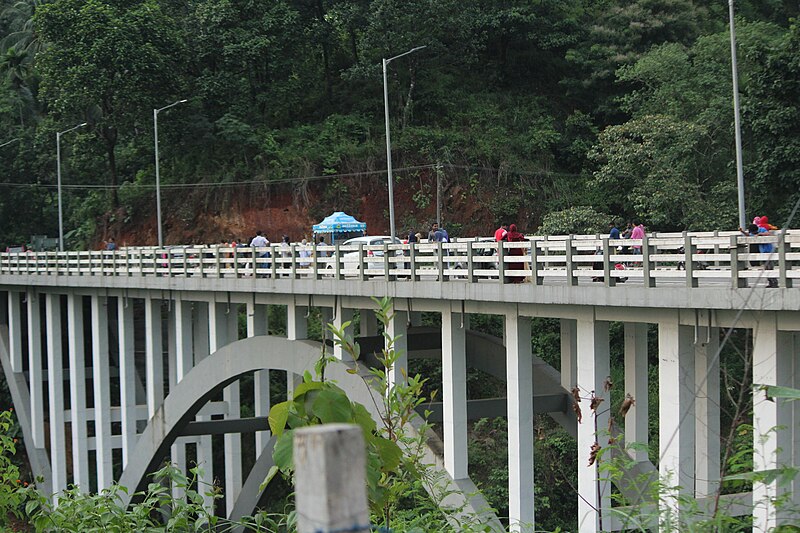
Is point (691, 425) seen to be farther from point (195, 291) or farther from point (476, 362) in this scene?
point (195, 291)

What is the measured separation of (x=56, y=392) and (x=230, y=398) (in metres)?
7.36

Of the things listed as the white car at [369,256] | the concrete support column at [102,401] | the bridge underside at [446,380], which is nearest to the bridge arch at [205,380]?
the bridge underside at [446,380]

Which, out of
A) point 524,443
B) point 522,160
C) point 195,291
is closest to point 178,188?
point 522,160

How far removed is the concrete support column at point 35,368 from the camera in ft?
117

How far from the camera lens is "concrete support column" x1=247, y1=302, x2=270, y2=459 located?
1006 inches

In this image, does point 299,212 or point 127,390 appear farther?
point 299,212

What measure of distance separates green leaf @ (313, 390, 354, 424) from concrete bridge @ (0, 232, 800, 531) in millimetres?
1958

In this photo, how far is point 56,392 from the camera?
34.5m

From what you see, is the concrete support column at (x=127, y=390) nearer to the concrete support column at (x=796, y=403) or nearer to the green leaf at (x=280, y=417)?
the concrete support column at (x=796, y=403)

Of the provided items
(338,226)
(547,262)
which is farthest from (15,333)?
(547,262)

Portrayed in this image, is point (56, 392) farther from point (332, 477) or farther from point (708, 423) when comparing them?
point (332, 477)

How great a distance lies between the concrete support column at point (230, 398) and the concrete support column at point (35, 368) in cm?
854

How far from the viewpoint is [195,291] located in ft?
90.5

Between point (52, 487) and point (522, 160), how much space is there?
83.6ft
